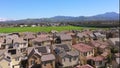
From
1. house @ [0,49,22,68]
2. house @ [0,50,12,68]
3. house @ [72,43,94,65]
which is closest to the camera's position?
house @ [0,50,12,68]

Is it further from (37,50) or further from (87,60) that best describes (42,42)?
(87,60)

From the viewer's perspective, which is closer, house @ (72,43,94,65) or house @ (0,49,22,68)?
house @ (0,49,22,68)

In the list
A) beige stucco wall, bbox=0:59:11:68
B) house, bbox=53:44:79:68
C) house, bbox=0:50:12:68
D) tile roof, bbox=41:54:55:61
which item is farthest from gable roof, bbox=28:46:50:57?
beige stucco wall, bbox=0:59:11:68

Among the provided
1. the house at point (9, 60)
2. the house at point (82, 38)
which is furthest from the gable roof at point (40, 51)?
the house at point (82, 38)

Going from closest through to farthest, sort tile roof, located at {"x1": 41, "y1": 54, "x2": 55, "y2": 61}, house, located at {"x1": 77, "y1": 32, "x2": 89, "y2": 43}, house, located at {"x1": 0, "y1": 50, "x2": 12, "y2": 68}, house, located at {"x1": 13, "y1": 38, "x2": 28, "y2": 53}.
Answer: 1. tile roof, located at {"x1": 41, "y1": 54, "x2": 55, "y2": 61}
2. house, located at {"x1": 0, "y1": 50, "x2": 12, "y2": 68}
3. house, located at {"x1": 13, "y1": 38, "x2": 28, "y2": 53}
4. house, located at {"x1": 77, "y1": 32, "x2": 89, "y2": 43}

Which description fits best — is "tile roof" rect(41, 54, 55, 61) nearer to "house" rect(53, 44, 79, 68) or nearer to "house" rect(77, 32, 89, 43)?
"house" rect(53, 44, 79, 68)

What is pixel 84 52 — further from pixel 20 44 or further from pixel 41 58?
pixel 20 44

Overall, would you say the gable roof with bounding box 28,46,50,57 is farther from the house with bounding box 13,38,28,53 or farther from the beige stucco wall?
the house with bounding box 13,38,28,53

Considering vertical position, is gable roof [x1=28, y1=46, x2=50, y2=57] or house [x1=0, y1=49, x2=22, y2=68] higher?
gable roof [x1=28, y1=46, x2=50, y2=57]

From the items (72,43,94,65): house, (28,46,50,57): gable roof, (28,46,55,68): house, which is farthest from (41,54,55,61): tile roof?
(72,43,94,65): house
